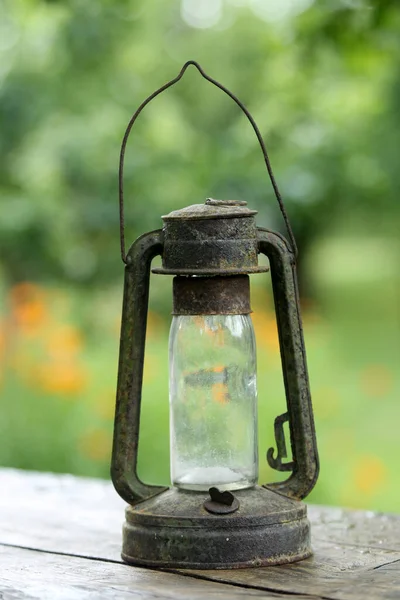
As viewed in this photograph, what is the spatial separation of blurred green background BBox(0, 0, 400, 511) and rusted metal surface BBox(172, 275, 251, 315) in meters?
2.24

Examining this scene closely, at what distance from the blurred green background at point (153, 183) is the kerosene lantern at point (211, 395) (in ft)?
7.06

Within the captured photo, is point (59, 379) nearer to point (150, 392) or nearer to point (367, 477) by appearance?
point (150, 392)

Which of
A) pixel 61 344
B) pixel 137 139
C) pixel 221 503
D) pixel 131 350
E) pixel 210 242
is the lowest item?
pixel 221 503

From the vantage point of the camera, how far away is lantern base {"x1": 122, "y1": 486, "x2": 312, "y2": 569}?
1.56m

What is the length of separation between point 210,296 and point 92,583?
0.46 m

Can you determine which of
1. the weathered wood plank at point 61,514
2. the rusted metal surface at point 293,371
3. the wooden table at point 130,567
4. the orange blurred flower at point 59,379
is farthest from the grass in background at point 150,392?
the rusted metal surface at point 293,371

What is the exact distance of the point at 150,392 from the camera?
4.38 m

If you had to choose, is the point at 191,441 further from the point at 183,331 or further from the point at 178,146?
the point at 178,146

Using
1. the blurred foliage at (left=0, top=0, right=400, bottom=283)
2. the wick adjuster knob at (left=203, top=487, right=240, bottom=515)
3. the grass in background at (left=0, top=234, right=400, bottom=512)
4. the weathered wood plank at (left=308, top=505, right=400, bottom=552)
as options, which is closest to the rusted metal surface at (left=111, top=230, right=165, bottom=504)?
the wick adjuster knob at (left=203, top=487, right=240, bottom=515)

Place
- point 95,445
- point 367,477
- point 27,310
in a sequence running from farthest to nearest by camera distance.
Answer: point 27,310 → point 367,477 → point 95,445

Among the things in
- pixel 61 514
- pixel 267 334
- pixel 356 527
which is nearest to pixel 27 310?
pixel 267 334

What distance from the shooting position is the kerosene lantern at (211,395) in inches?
62.5

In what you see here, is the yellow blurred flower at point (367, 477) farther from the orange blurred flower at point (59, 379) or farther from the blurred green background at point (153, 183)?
the orange blurred flower at point (59, 379)

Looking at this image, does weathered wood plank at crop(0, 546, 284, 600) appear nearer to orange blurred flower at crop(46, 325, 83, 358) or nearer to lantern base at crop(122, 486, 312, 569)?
lantern base at crop(122, 486, 312, 569)
